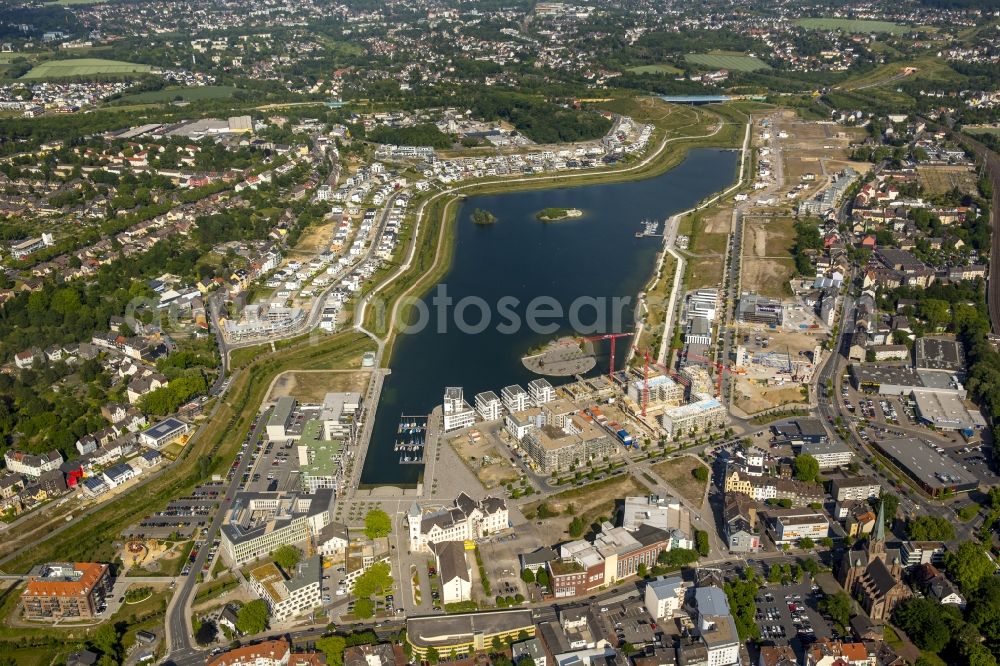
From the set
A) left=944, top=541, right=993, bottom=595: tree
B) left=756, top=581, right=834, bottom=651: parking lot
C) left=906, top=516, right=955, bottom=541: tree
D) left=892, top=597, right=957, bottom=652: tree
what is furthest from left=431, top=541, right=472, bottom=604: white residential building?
left=944, top=541, right=993, bottom=595: tree

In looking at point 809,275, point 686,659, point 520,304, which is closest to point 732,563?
point 686,659

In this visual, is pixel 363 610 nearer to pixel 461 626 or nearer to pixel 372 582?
pixel 372 582

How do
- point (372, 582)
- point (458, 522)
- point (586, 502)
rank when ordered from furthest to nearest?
point (586, 502)
point (458, 522)
point (372, 582)

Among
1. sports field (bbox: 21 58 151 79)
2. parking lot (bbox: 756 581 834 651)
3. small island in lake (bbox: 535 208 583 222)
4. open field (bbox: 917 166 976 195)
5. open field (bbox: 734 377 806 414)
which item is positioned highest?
sports field (bbox: 21 58 151 79)

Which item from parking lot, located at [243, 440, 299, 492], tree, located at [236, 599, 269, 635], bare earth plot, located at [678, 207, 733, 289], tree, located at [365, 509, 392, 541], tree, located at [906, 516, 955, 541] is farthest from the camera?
bare earth plot, located at [678, 207, 733, 289]

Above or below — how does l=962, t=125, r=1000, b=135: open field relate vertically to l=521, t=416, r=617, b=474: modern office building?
above

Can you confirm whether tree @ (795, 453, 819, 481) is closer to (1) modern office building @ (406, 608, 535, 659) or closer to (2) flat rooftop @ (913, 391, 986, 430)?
(2) flat rooftop @ (913, 391, 986, 430)

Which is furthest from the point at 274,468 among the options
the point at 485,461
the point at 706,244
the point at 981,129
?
the point at 981,129
